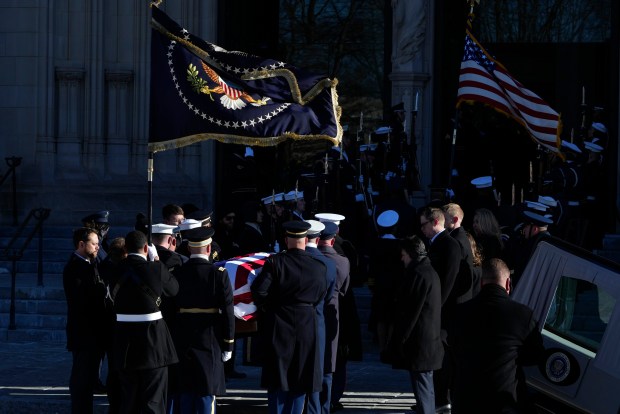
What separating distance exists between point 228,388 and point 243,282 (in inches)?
87.3

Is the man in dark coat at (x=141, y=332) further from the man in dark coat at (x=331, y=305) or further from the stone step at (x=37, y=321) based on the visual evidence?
the stone step at (x=37, y=321)

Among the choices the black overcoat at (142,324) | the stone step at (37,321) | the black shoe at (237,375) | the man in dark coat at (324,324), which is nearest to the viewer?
the black overcoat at (142,324)

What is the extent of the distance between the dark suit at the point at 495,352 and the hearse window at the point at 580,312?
0.85m

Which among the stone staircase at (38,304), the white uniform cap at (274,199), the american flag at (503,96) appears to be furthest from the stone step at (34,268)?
the american flag at (503,96)

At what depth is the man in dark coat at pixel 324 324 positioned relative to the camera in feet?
39.4

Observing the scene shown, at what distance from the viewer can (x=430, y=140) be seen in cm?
2112

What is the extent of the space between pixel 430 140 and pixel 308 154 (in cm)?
298

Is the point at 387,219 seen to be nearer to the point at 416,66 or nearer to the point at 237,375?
the point at 237,375

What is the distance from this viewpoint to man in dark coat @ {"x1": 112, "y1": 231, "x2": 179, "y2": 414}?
1114cm

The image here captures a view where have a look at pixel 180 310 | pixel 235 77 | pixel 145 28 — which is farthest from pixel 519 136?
pixel 180 310

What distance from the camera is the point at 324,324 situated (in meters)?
12.2

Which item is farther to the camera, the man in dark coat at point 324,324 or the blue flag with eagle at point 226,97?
the blue flag with eagle at point 226,97

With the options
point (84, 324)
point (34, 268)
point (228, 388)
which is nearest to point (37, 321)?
point (34, 268)

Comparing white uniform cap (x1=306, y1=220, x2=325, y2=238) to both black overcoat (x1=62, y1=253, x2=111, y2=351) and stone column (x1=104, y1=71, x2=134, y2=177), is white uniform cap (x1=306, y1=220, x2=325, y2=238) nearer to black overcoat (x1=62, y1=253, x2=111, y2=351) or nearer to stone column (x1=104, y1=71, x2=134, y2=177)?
black overcoat (x1=62, y1=253, x2=111, y2=351)
